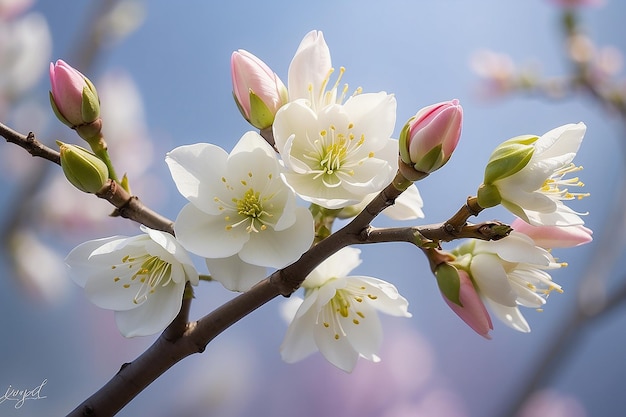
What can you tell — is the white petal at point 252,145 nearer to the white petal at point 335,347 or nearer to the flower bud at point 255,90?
the flower bud at point 255,90

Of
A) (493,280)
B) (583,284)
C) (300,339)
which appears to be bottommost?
(583,284)

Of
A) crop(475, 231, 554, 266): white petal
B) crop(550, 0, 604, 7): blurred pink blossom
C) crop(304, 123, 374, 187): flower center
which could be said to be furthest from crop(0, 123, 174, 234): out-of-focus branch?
crop(550, 0, 604, 7): blurred pink blossom

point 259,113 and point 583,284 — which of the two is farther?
point 583,284

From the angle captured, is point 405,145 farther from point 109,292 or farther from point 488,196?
point 109,292

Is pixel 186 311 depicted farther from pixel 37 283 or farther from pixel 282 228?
pixel 37 283

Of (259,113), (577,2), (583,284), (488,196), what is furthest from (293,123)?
(577,2)

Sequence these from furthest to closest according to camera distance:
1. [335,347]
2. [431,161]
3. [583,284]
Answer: [583,284] → [335,347] → [431,161]
